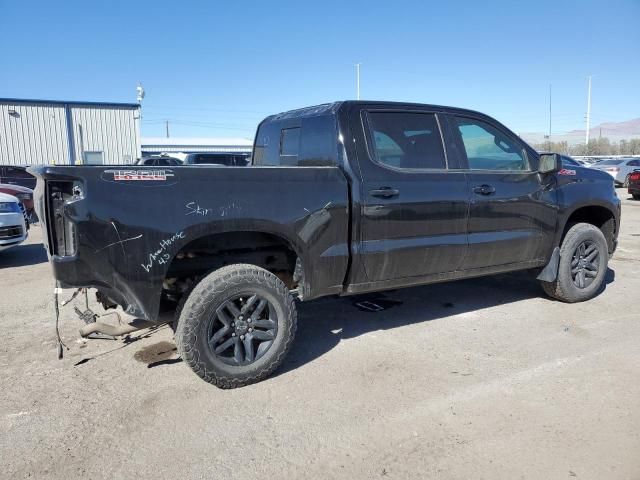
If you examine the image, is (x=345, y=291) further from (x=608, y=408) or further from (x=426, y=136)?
(x=608, y=408)

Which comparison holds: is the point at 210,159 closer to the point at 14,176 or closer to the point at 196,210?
the point at 14,176

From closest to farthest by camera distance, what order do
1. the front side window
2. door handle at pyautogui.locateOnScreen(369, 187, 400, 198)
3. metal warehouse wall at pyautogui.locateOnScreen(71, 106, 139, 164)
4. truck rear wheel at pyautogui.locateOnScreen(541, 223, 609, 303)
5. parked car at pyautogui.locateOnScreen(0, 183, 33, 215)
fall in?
door handle at pyautogui.locateOnScreen(369, 187, 400, 198)
the front side window
truck rear wheel at pyautogui.locateOnScreen(541, 223, 609, 303)
parked car at pyautogui.locateOnScreen(0, 183, 33, 215)
metal warehouse wall at pyautogui.locateOnScreen(71, 106, 139, 164)

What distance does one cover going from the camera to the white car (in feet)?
24.8

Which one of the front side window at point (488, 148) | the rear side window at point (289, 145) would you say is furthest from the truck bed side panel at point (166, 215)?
the front side window at point (488, 148)

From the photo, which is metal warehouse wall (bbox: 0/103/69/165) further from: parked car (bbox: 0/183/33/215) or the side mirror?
the side mirror

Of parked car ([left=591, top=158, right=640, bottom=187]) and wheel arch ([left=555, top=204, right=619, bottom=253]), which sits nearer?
wheel arch ([left=555, top=204, right=619, bottom=253])

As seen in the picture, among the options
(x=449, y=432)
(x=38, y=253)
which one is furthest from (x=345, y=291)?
(x=38, y=253)

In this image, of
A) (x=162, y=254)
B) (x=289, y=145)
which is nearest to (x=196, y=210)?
(x=162, y=254)

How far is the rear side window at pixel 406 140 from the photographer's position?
4023 mm

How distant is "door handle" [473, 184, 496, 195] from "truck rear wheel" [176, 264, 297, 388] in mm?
1950

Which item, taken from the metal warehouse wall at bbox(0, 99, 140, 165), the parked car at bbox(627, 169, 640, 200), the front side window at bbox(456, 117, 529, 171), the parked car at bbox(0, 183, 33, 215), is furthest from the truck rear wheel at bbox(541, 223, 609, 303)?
the metal warehouse wall at bbox(0, 99, 140, 165)

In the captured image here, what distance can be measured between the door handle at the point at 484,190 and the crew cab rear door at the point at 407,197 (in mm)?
140

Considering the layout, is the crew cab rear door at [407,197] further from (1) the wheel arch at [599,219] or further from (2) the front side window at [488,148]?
(1) the wheel arch at [599,219]

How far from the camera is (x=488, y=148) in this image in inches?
184
